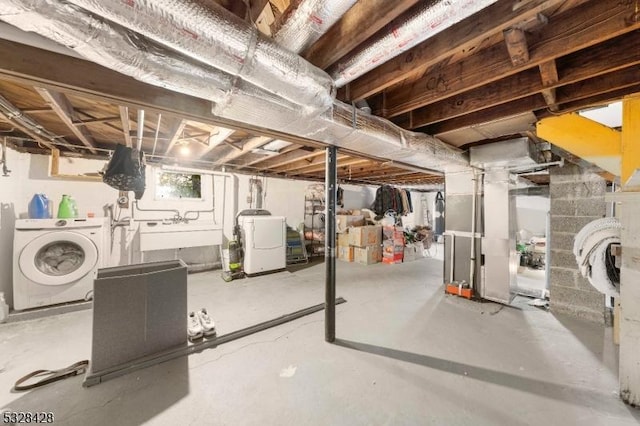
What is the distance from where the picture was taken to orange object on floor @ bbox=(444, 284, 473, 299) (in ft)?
11.3

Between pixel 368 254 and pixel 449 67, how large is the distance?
14.2 feet

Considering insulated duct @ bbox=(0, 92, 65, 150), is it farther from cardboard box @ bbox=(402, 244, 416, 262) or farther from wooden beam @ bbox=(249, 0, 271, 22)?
cardboard box @ bbox=(402, 244, 416, 262)

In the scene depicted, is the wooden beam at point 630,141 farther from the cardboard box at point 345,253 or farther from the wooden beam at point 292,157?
the cardboard box at point 345,253

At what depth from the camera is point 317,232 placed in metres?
6.23

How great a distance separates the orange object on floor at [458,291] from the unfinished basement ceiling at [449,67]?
2.14 meters

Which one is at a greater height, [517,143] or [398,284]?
[517,143]

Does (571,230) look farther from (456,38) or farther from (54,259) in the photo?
(54,259)

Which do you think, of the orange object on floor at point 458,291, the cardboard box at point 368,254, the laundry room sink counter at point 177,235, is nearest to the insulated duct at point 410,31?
the orange object on floor at point 458,291

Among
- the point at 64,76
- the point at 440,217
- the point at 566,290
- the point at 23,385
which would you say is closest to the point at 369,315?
the point at 566,290

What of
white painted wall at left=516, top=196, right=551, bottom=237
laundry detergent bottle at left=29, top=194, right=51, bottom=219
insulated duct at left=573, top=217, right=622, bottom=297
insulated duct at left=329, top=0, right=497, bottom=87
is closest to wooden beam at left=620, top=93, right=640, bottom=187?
insulated duct at left=573, top=217, right=622, bottom=297

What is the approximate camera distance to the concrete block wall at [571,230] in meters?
2.75

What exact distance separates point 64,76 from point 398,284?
171 inches

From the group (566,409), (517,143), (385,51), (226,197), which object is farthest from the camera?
(226,197)

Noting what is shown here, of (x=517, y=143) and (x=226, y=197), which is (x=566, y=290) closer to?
(x=517, y=143)
